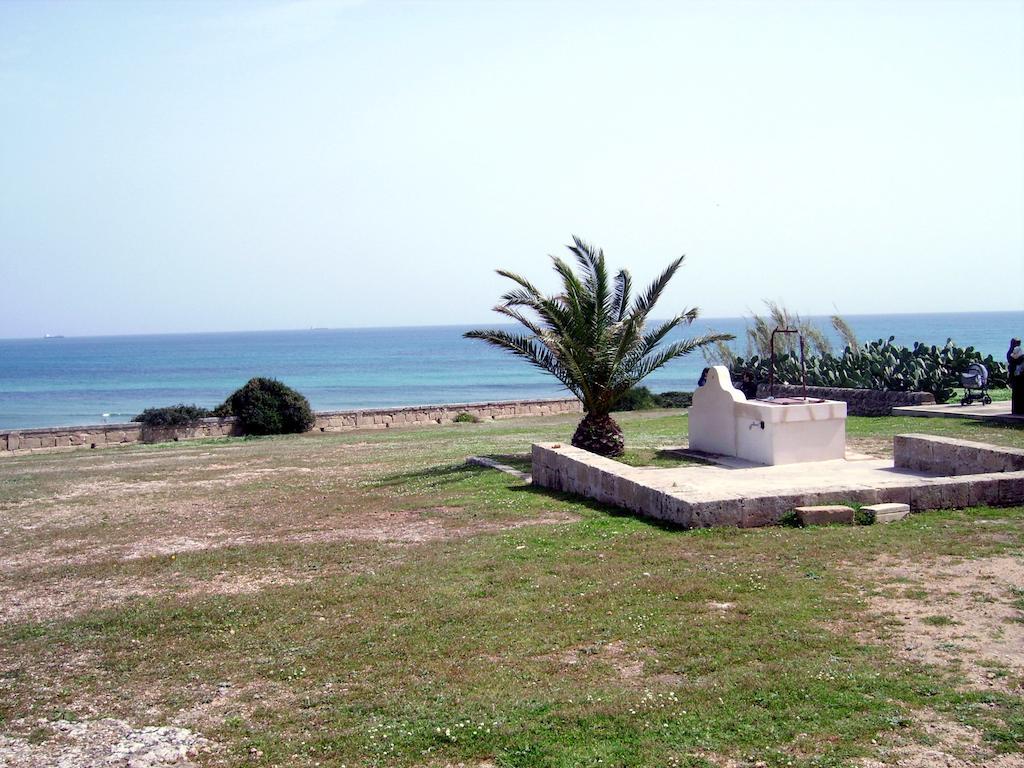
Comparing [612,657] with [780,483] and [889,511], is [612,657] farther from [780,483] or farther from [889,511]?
[780,483]

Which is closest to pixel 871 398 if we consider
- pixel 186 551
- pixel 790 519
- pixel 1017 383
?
pixel 1017 383

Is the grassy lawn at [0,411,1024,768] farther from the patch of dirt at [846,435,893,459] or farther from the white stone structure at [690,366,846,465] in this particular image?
the patch of dirt at [846,435,893,459]

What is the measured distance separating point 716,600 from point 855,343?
25.9 metres

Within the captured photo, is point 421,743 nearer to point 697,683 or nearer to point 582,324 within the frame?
point 697,683

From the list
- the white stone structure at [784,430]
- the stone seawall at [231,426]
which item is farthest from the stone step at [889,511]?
the stone seawall at [231,426]

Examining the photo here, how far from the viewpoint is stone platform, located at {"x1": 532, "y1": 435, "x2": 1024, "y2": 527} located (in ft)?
31.8

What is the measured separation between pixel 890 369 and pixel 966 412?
4389 millimetres

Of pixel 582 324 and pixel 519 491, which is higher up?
pixel 582 324

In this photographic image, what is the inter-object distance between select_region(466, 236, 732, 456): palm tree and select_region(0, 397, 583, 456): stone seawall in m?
15.2

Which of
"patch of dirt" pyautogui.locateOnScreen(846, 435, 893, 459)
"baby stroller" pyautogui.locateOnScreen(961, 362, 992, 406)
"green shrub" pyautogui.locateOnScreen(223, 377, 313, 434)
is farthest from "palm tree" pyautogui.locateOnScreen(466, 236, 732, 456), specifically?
"green shrub" pyautogui.locateOnScreen(223, 377, 313, 434)

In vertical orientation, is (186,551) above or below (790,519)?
below

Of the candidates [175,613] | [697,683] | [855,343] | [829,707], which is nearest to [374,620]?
[175,613]

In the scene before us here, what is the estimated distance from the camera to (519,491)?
42.9ft

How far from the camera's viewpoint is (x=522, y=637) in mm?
6570
